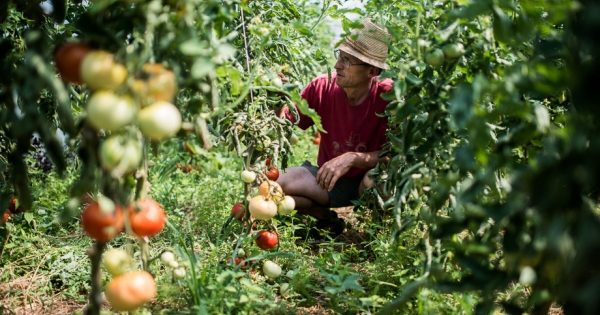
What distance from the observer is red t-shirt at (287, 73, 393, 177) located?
105 inches

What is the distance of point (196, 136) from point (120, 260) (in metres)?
0.36

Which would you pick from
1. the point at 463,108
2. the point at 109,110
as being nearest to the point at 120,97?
the point at 109,110

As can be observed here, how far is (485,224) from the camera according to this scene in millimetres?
1574

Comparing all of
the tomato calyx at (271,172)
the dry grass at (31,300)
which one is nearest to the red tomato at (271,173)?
the tomato calyx at (271,172)

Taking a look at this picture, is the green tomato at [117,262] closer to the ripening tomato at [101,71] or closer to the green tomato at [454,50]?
the ripening tomato at [101,71]

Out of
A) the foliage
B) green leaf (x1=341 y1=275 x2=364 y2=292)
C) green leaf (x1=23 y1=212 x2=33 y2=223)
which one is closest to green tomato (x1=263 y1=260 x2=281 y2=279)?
green leaf (x1=341 y1=275 x2=364 y2=292)

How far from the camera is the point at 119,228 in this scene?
1180 millimetres

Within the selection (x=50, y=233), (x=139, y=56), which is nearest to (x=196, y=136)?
(x=139, y=56)

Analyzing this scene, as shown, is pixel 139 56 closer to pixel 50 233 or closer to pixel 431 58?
pixel 431 58

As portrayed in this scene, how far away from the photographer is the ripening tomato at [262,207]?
5.85ft

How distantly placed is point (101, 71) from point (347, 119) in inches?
73.8

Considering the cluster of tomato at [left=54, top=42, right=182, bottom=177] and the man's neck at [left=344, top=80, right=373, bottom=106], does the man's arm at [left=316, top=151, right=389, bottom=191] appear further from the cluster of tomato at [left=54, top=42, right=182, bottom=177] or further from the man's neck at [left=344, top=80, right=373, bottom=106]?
the cluster of tomato at [left=54, top=42, right=182, bottom=177]

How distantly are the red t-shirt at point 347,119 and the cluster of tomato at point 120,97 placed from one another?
1604 millimetres

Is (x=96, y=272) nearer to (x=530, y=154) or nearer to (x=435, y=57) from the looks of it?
(x=435, y=57)
